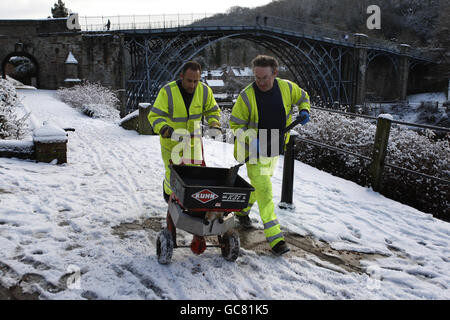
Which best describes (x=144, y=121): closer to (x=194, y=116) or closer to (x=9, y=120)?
(x=9, y=120)

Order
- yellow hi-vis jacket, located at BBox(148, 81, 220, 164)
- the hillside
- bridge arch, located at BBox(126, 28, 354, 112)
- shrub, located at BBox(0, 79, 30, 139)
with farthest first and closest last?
the hillside → bridge arch, located at BBox(126, 28, 354, 112) → shrub, located at BBox(0, 79, 30, 139) → yellow hi-vis jacket, located at BBox(148, 81, 220, 164)

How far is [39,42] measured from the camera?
2858 cm

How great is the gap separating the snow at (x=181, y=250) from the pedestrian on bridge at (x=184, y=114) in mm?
865

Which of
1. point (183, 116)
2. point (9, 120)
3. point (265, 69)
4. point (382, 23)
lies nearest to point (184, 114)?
point (183, 116)

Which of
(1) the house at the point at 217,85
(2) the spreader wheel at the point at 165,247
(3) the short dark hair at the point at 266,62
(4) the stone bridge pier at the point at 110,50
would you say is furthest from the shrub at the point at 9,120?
(1) the house at the point at 217,85

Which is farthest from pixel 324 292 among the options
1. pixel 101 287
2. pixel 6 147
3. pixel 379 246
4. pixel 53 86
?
pixel 53 86

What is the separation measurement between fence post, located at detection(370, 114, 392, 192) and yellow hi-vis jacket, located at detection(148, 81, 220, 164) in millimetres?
2693

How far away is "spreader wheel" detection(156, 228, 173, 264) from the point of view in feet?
10.9

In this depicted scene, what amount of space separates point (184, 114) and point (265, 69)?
957mm

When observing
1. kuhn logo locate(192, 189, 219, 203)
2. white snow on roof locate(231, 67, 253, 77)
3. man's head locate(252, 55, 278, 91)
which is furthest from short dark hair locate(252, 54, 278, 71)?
white snow on roof locate(231, 67, 253, 77)

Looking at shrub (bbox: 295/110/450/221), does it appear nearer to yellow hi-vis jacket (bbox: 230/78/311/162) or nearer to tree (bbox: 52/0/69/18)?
yellow hi-vis jacket (bbox: 230/78/311/162)

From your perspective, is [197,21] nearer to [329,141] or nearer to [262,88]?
[329,141]

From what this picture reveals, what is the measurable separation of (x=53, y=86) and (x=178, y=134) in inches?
1138

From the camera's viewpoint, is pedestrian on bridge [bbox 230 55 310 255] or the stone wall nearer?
pedestrian on bridge [bbox 230 55 310 255]
